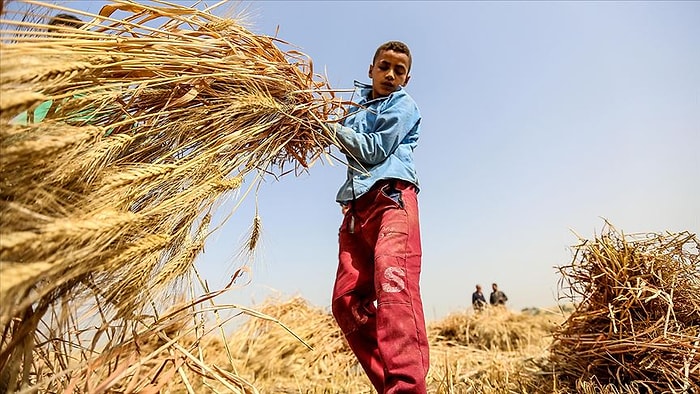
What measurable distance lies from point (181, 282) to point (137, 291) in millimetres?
217

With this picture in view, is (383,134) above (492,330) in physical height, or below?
above

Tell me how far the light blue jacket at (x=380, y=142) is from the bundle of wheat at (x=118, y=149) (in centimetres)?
30

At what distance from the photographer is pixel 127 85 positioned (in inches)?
57.4

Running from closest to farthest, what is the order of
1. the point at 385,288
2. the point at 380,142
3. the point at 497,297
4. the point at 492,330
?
the point at 385,288 → the point at 380,142 → the point at 492,330 → the point at 497,297

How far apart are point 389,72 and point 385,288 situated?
3.16 feet

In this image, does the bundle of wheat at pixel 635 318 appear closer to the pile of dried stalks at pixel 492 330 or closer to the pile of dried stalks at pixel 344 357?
the pile of dried stalks at pixel 344 357

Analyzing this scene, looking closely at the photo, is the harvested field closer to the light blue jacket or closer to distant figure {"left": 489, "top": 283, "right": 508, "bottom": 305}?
the light blue jacket

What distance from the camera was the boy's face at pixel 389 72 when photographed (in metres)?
2.47

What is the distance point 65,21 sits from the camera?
147cm

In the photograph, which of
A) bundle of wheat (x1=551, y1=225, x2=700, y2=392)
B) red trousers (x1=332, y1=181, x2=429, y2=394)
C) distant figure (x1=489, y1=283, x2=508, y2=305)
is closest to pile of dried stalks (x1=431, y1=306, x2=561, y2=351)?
bundle of wheat (x1=551, y1=225, x2=700, y2=392)

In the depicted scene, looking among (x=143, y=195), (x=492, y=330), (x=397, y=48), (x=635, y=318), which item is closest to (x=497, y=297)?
(x=492, y=330)

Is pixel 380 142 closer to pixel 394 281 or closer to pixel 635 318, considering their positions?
pixel 394 281

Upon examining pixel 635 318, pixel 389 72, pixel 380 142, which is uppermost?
pixel 389 72

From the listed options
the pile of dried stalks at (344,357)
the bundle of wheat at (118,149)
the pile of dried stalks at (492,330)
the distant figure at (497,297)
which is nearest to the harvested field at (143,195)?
the bundle of wheat at (118,149)
